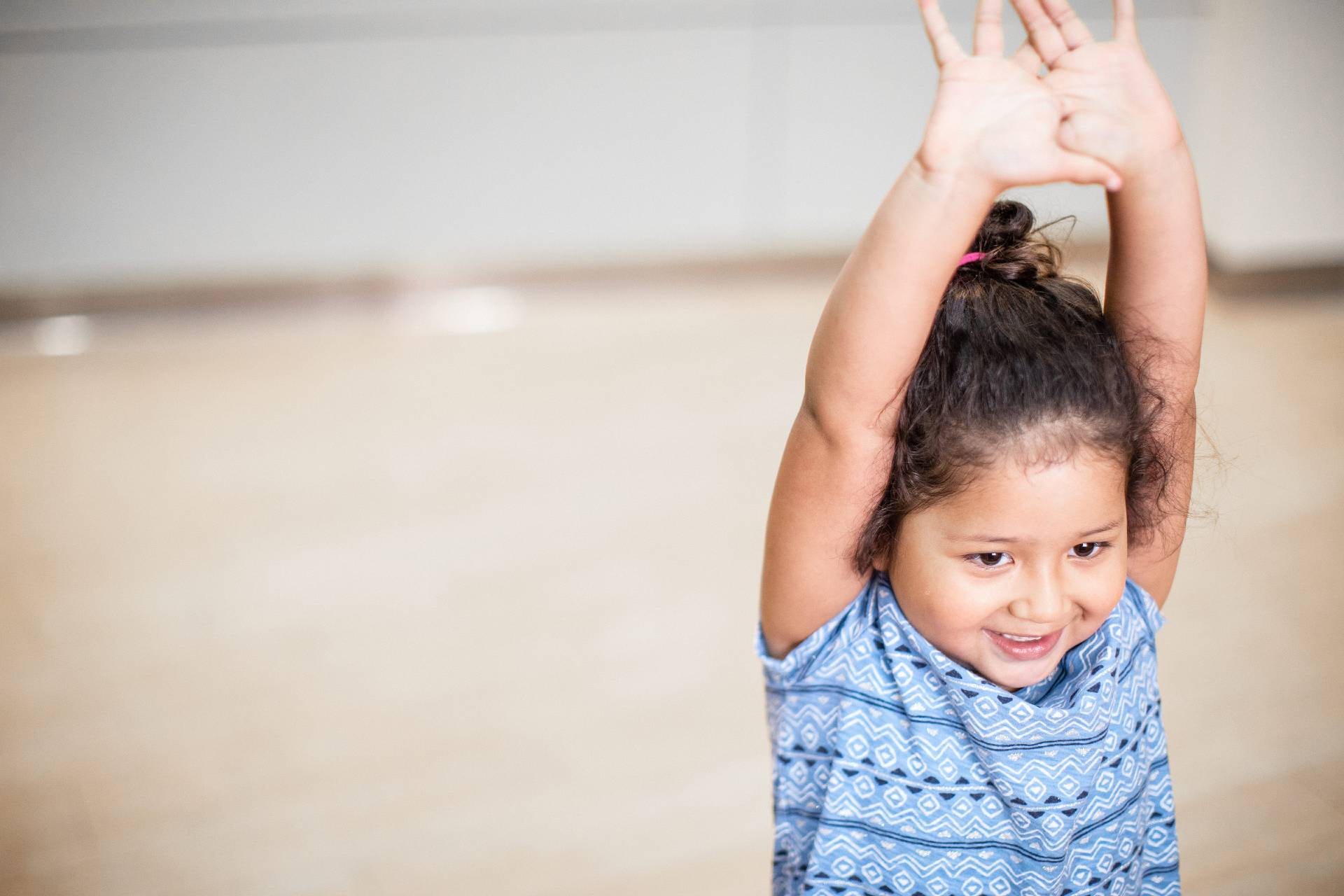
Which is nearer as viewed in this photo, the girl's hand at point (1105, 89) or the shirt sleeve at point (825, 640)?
the girl's hand at point (1105, 89)

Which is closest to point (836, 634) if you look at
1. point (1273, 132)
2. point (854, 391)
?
point (854, 391)

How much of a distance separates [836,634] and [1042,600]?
171 mm

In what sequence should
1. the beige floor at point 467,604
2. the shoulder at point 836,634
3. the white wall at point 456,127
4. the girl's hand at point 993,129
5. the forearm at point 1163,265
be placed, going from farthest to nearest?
the white wall at point 456,127
the beige floor at point 467,604
the shoulder at point 836,634
the forearm at point 1163,265
the girl's hand at point 993,129

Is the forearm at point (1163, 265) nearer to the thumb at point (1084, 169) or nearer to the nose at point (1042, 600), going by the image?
the thumb at point (1084, 169)

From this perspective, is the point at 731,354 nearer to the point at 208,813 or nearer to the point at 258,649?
the point at 258,649

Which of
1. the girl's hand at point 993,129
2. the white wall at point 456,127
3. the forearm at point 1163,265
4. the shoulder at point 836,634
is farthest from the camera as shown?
the white wall at point 456,127

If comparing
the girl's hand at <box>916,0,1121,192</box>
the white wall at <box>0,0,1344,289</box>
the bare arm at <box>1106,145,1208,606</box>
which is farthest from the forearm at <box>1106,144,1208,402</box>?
the white wall at <box>0,0,1344,289</box>

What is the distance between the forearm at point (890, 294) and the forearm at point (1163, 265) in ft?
0.51

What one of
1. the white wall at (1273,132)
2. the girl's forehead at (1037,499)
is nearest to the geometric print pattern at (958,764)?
the girl's forehead at (1037,499)

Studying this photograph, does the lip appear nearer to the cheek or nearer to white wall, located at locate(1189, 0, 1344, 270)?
the cheek

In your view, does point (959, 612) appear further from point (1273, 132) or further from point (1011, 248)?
point (1273, 132)

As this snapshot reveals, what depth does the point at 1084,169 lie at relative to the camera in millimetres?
773

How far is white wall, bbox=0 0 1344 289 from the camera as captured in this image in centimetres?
319

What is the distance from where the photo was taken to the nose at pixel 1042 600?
875 millimetres
